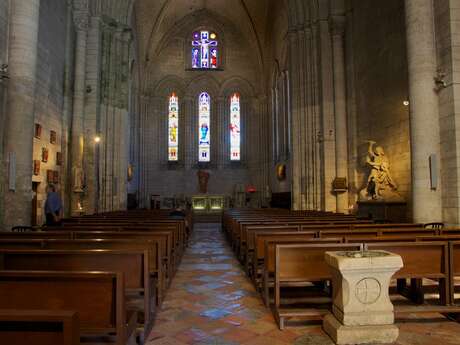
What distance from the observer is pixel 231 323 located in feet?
13.0

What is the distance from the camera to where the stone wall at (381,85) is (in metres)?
11.4

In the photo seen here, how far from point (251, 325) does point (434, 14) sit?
8.66 metres

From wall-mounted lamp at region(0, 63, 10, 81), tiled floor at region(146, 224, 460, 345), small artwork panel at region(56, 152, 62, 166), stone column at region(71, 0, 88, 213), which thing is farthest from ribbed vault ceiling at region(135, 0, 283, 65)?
tiled floor at region(146, 224, 460, 345)

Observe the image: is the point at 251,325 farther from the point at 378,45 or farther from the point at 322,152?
the point at 322,152

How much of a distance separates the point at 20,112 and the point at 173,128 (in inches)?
813

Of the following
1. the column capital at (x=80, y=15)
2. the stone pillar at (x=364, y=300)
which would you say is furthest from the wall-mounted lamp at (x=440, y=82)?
the column capital at (x=80, y=15)

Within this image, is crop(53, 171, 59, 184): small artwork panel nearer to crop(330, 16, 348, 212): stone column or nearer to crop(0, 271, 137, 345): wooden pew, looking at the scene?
crop(330, 16, 348, 212): stone column

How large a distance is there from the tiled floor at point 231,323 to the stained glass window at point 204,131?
22.8 meters

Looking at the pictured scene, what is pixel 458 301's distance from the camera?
4484 mm

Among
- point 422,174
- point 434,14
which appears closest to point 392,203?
point 422,174

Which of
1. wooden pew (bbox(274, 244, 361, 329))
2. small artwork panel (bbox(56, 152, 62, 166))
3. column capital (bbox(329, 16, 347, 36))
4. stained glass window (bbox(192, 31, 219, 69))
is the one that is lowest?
wooden pew (bbox(274, 244, 361, 329))

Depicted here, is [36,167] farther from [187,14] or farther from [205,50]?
[187,14]

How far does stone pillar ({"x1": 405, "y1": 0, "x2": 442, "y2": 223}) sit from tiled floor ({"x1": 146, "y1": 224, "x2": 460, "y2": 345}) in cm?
503

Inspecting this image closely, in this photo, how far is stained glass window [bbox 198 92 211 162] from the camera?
2858 centimetres
